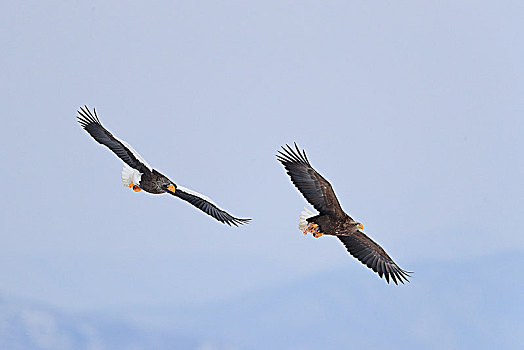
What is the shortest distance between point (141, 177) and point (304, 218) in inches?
149

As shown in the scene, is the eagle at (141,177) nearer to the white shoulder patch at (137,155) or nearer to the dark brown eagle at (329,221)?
the white shoulder patch at (137,155)

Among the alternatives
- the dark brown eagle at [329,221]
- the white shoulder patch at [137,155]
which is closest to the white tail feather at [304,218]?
the dark brown eagle at [329,221]

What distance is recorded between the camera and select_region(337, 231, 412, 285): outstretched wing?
613 inches

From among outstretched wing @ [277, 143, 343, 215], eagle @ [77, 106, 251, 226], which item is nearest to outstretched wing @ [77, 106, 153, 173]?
eagle @ [77, 106, 251, 226]

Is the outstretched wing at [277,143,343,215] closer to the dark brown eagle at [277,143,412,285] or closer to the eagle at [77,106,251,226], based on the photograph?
the dark brown eagle at [277,143,412,285]

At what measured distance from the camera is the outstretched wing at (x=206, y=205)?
16203 millimetres

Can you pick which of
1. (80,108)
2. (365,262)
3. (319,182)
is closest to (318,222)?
(319,182)

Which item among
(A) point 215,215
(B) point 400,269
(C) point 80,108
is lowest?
(B) point 400,269

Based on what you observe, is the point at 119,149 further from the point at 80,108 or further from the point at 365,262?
the point at 365,262

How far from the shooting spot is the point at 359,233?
50.0 ft

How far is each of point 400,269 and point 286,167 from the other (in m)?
3.66

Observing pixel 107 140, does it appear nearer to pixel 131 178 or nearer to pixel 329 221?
pixel 131 178

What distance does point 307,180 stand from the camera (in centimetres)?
1380

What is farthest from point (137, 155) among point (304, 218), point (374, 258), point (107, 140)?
point (374, 258)
